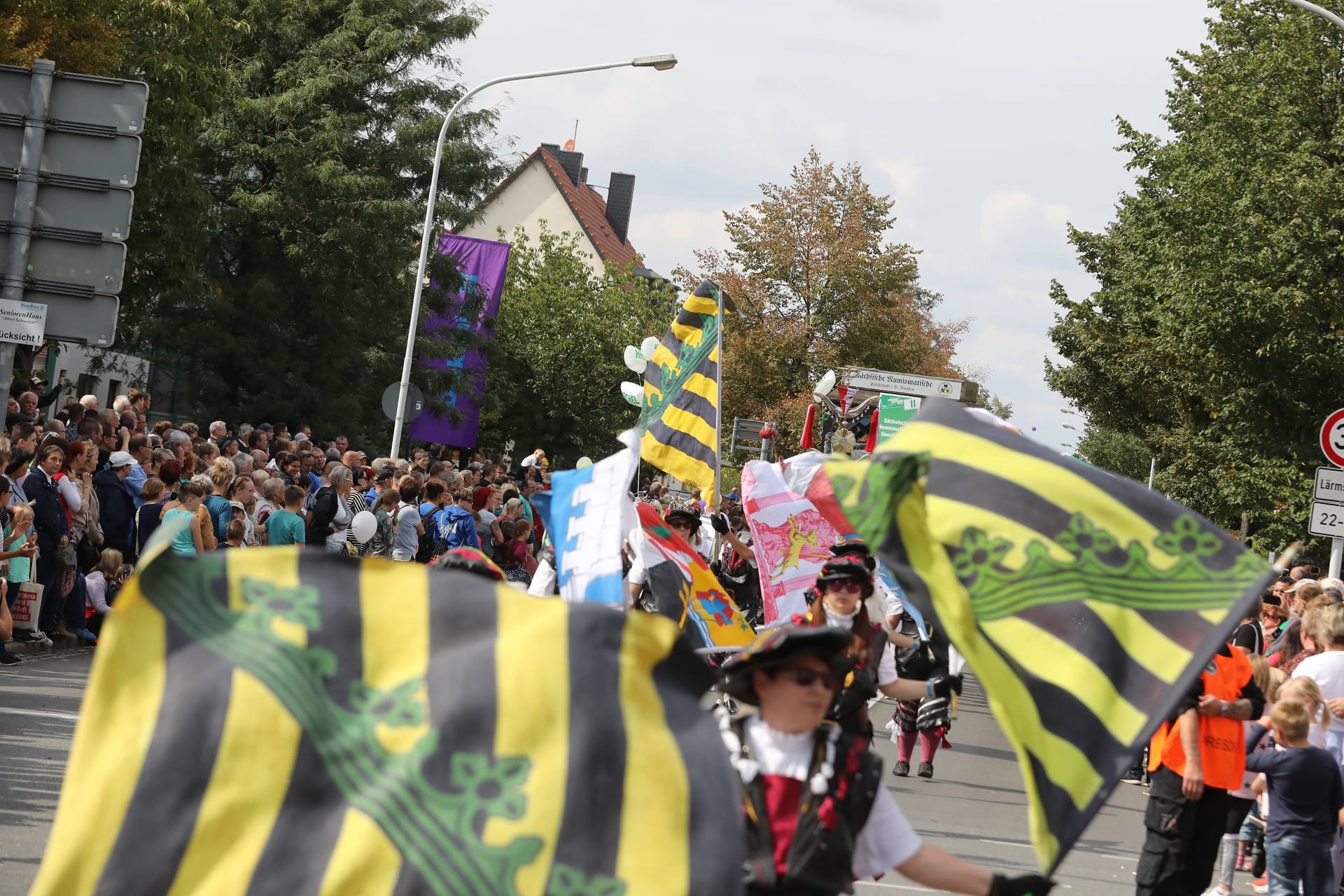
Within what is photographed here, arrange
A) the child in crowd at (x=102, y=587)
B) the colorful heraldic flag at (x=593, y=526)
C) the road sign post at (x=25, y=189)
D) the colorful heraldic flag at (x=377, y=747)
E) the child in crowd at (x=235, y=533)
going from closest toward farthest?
the colorful heraldic flag at (x=377, y=747)
the colorful heraldic flag at (x=593, y=526)
the road sign post at (x=25, y=189)
the child in crowd at (x=235, y=533)
the child in crowd at (x=102, y=587)

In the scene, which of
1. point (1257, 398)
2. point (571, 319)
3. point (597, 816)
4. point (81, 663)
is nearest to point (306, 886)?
point (597, 816)

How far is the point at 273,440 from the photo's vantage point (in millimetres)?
22109

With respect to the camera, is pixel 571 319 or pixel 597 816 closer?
pixel 597 816

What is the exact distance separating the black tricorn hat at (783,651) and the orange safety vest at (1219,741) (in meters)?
4.17

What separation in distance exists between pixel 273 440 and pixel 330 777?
63.0 feet

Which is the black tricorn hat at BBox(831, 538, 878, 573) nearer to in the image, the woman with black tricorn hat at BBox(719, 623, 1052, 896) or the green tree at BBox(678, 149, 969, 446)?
the woman with black tricorn hat at BBox(719, 623, 1052, 896)

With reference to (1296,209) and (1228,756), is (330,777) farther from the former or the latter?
(1296,209)

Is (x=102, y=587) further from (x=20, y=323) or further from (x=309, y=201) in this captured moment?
(x=309, y=201)

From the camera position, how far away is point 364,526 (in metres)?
14.4

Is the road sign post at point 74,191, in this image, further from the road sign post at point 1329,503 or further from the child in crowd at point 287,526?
the road sign post at point 1329,503

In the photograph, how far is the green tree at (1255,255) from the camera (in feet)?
87.4

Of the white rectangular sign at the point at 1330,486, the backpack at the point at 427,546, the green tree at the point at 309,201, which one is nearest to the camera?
the backpack at the point at 427,546

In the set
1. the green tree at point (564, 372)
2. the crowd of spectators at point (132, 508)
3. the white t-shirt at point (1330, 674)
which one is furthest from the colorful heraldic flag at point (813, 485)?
the green tree at point (564, 372)

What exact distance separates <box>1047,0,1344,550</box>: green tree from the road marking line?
20.8 metres
